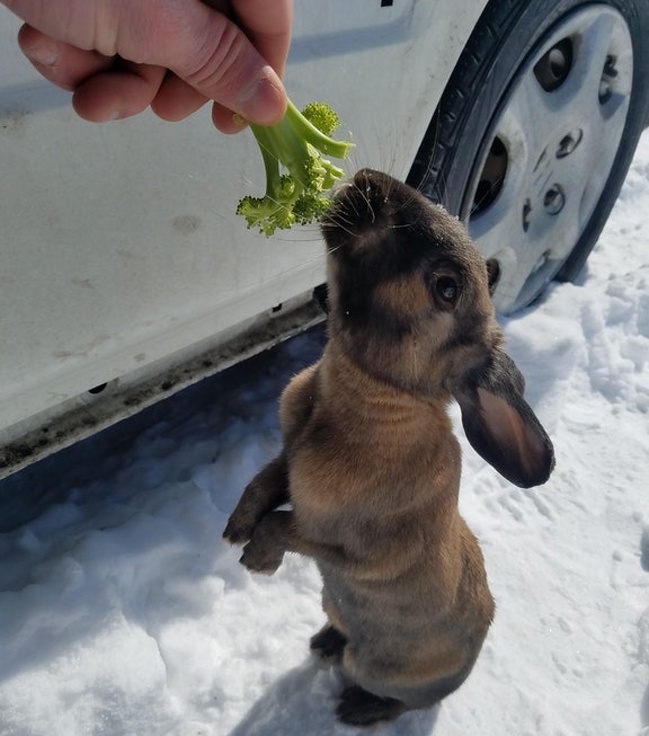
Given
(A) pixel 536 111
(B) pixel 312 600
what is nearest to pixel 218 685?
(B) pixel 312 600

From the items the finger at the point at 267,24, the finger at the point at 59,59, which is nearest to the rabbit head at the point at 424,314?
the finger at the point at 267,24

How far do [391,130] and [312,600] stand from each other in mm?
1685

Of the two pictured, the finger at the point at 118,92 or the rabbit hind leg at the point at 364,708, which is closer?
the finger at the point at 118,92

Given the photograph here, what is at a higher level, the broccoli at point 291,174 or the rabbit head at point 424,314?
the broccoli at point 291,174

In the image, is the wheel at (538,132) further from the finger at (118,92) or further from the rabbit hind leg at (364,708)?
the rabbit hind leg at (364,708)

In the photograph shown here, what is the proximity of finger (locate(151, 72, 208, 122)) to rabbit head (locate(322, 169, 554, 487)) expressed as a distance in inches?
18.7

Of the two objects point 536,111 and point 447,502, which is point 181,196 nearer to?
point 447,502

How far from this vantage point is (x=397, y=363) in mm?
2324

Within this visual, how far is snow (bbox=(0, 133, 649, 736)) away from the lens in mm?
2492

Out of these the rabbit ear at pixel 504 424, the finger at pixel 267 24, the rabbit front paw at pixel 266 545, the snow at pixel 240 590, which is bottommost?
the snow at pixel 240 590

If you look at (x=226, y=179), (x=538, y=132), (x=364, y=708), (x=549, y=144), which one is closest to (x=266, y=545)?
(x=364, y=708)

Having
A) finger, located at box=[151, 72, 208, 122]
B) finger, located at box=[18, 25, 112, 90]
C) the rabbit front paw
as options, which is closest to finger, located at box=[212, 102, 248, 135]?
finger, located at box=[151, 72, 208, 122]

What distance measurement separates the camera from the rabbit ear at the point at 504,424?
213 cm

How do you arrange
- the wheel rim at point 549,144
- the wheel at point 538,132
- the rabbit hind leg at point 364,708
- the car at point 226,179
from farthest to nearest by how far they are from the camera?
1. the wheel rim at point 549,144
2. the wheel at point 538,132
3. the rabbit hind leg at point 364,708
4. the car at point 226,179
